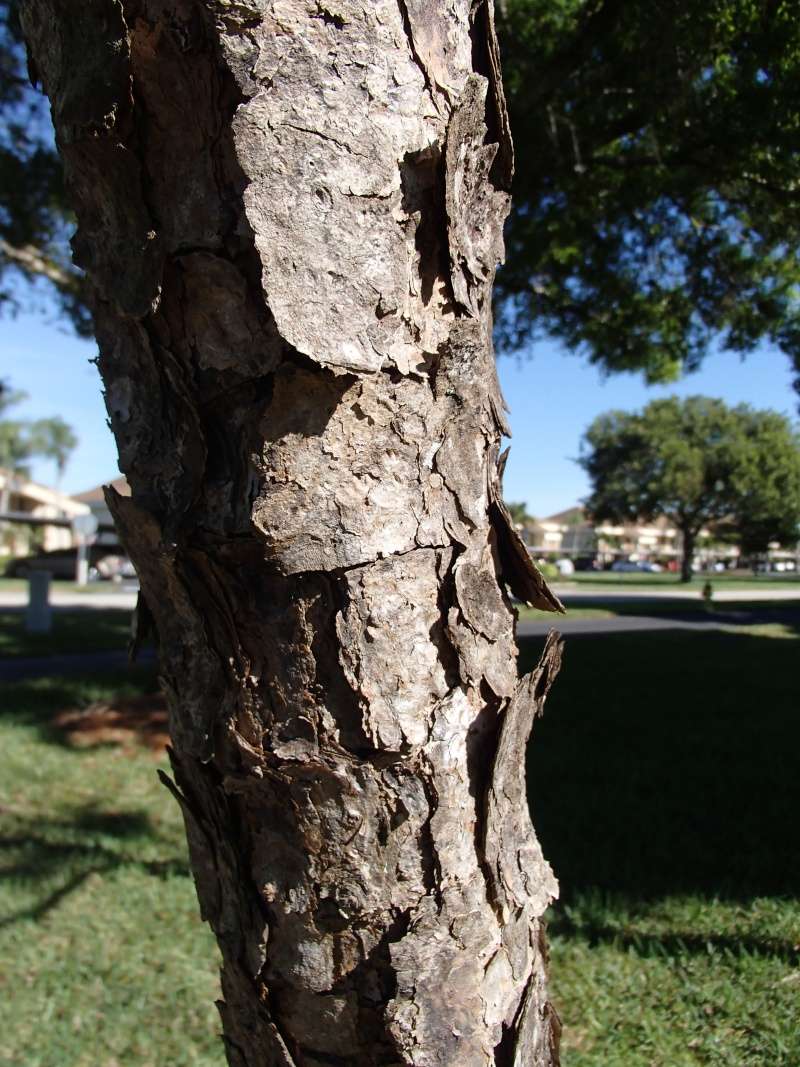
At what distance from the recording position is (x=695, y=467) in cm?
4472

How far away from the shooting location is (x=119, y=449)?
1114 mm

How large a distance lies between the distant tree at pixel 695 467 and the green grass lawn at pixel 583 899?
39386mm

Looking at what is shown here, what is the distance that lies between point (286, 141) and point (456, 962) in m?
1.02

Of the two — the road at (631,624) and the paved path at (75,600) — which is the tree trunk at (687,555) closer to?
the road at (631,624)

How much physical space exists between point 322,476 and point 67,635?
14.0 meters

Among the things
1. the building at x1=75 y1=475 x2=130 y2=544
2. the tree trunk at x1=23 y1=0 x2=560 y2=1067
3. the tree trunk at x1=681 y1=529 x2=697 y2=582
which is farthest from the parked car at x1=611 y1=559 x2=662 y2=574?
the tree trunk at x1=23 y1=0 x2=560 y2=1067

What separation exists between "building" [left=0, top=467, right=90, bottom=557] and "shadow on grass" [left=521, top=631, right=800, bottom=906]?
47.0 meters

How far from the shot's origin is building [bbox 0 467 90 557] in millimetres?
53969

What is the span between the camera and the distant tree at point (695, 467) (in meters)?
44.9

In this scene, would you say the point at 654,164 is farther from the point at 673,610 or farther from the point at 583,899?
the point at 673,610

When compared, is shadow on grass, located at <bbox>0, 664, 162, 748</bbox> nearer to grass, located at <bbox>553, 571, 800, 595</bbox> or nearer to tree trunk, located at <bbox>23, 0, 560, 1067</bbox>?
tree trunk, located at <bbox>23, 0, 560, 1067</bbox>

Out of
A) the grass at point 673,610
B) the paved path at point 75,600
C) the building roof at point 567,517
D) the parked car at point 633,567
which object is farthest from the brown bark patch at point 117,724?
the building roof at point 567,517

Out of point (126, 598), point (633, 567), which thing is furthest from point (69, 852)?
point (633, 567)

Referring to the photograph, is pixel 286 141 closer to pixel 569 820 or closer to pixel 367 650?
pixel 367 650
